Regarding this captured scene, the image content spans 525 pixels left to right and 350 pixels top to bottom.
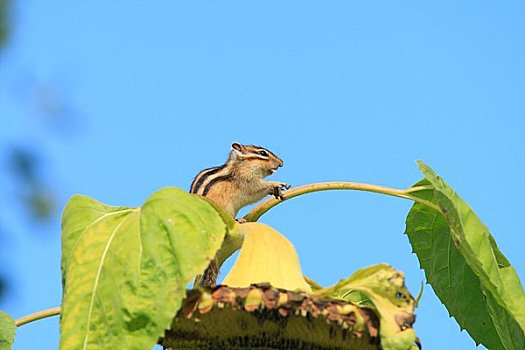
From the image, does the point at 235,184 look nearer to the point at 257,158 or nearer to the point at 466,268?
the point at 257,158

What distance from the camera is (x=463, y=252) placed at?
2.72 metres

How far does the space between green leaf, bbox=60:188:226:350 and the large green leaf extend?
2.53 feet

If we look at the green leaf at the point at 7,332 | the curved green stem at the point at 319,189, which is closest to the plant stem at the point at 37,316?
the green leaf at the point at 7,332

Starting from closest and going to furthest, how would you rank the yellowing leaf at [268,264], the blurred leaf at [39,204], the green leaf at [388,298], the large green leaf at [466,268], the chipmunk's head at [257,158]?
the green leaf at [388,298]
the yellowing leaf at [268,264]
the large green leaf at [466,268]
the chipmunk's head at [257,158]
the blurred leaf at [39,204]

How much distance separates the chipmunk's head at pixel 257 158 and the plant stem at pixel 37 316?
17.2 feet

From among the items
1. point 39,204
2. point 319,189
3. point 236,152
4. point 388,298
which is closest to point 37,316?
point 319,189

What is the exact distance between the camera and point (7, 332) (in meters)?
2.93

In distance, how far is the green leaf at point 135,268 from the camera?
208cm

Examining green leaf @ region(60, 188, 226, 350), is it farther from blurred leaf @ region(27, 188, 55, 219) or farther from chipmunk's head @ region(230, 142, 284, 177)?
blurred leaf @ region(27, 188, 55, 219)

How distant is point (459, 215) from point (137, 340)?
101 cm

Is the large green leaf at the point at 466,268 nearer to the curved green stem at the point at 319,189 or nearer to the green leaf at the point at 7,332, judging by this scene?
the curved green stem at the point at 319,189

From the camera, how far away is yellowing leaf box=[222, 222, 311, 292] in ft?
7.24

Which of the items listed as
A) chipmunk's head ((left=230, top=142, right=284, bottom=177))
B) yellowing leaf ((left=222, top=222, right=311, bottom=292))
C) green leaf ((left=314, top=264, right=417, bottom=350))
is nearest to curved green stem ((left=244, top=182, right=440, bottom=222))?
yellowing leaf ((left=222, top=222, right=311, bottom=292))

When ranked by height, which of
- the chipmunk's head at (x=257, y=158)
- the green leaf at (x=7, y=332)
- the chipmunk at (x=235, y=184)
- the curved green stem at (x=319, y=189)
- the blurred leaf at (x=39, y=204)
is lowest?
the green leaf at (x=7, y=332)
